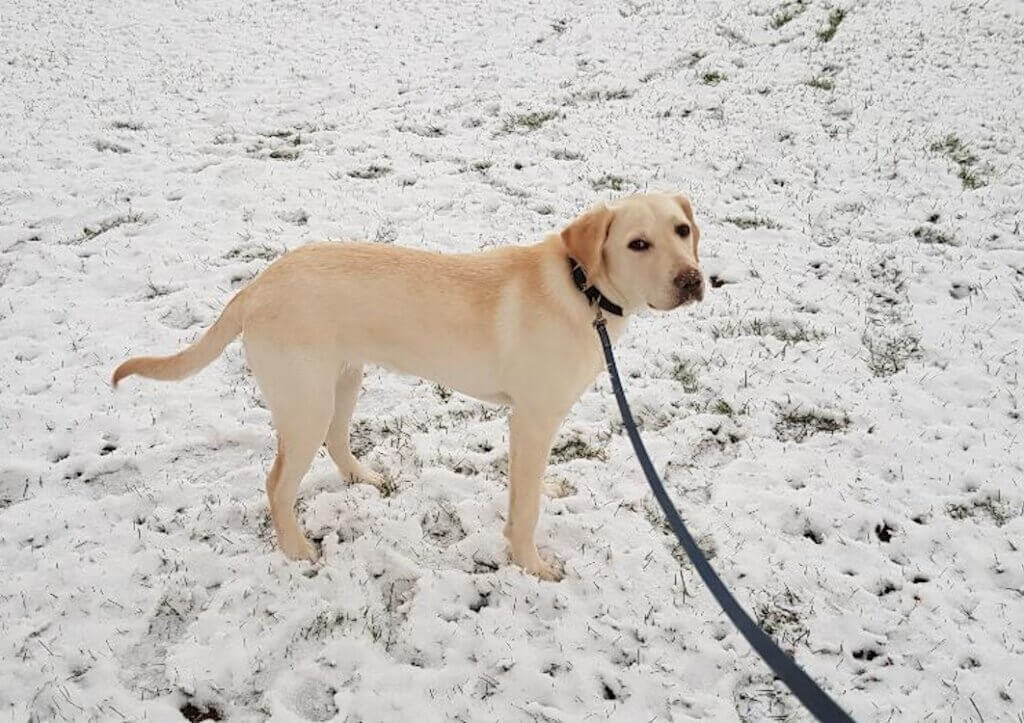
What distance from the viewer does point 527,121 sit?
9359 mm

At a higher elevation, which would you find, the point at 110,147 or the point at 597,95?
the point at 597,95

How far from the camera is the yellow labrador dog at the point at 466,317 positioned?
315 centimetres

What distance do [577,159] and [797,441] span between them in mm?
5106

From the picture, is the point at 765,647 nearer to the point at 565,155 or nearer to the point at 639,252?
the point at 639,252

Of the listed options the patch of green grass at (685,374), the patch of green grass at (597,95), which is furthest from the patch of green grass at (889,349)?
the patch of green grass at (597,95)

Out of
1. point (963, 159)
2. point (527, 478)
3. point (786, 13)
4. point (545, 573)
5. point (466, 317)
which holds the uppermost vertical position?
point (786, 13)

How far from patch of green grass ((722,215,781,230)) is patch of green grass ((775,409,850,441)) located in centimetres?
293

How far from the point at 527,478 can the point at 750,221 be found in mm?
4872

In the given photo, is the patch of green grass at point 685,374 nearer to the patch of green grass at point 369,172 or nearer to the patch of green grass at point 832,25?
the patch of green grass at point 369,172

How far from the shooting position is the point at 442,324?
10.7 feet

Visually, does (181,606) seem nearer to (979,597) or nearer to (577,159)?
(979,597)

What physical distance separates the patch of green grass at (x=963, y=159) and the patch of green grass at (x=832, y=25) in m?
4.01

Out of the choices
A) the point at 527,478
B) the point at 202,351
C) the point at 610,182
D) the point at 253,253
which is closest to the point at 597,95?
the point at 610,182

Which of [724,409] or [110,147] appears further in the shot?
[110,147]
